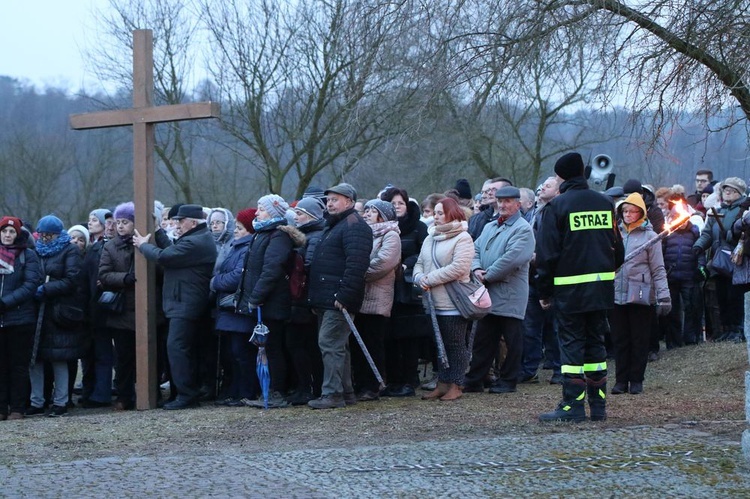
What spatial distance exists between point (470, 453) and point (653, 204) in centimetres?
608

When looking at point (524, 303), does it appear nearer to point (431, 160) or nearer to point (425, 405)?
point (425, 405)

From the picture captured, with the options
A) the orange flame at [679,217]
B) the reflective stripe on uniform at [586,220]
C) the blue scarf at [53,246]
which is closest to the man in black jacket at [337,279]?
the reflective stripe on uniform at [586,220]

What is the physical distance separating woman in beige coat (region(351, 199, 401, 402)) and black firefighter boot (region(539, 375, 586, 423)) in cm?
251

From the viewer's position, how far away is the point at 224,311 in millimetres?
11312

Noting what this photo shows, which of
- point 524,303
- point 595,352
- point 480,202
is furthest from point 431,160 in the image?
point 595,352

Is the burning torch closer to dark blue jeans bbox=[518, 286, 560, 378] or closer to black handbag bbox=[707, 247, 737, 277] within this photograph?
dark blue jeans bbox=[518, 286, 560, 378]

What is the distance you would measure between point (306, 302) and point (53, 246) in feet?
9.54

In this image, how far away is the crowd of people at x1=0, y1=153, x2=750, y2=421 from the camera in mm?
10711

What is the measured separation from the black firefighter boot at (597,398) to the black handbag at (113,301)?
17.1ft

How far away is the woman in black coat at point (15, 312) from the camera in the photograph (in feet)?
37.0

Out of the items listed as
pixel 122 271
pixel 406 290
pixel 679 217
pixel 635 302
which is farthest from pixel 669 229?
pixel 122 271

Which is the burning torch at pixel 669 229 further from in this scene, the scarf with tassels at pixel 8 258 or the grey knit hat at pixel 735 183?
the scarf with tassels at pixel 8 258

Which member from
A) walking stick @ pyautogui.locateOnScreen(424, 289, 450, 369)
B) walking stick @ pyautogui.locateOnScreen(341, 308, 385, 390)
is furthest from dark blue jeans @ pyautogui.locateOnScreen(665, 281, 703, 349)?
walking stick @ pyautogui.locateOnScreen(341, 308, 385, 390)

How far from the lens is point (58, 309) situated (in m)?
11.7
